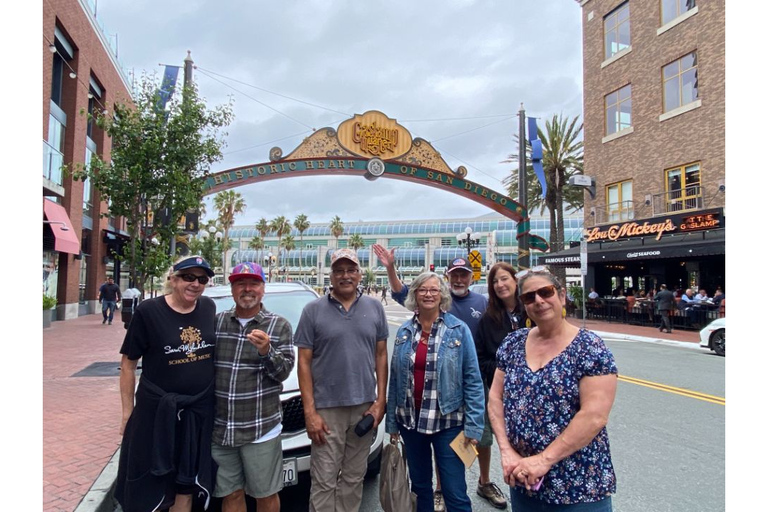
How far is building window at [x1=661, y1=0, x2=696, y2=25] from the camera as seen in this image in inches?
793

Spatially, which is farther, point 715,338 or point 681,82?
point 681,82

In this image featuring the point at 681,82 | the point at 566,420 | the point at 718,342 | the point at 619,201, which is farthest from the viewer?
the point at 619,201

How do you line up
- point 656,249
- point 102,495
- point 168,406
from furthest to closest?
point 656,249
point 102,495
point 168,406

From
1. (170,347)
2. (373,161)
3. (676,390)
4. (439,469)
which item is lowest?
(676,390)

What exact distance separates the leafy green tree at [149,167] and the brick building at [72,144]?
658 centimetres

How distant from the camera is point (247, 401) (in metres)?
3.00

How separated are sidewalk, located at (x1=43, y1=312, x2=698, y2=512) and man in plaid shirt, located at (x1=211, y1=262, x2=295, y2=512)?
1385 millimetres

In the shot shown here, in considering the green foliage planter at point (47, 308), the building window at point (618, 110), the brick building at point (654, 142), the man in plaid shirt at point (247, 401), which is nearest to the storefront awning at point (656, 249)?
the brick building at point (654, 142)

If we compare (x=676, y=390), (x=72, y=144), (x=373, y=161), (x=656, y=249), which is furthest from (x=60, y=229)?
(x=656, y=249)

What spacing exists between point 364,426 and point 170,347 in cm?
131

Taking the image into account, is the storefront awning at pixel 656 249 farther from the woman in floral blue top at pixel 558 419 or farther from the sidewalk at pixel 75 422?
the sidewalk at pixel 75 422

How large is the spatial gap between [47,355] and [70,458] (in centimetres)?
750

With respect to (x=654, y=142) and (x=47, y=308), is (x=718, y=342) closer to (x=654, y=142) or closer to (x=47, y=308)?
(x=654, y=142)

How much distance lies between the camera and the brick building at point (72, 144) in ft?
50.2
